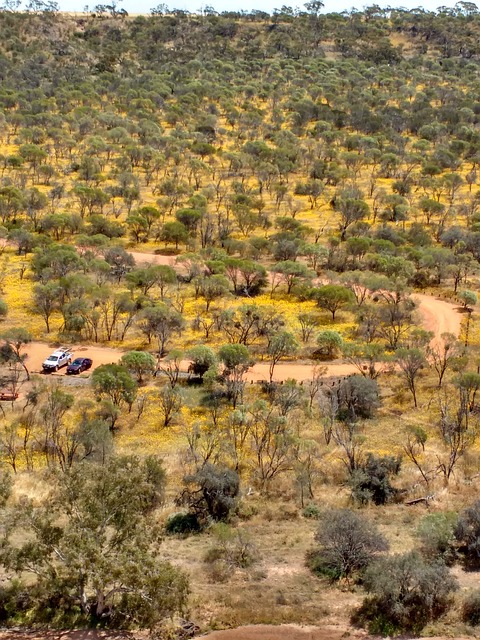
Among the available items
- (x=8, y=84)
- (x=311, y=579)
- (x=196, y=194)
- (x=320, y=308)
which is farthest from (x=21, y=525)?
(x=8, y=84)

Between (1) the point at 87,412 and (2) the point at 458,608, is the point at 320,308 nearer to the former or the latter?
(1) the point at 87,412

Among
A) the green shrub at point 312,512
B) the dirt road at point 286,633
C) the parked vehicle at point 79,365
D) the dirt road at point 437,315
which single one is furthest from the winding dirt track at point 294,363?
the dirt road at point 286,633

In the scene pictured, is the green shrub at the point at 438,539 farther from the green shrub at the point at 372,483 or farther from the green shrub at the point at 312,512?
the green shrub at the point at 312,512

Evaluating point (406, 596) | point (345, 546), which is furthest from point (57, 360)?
point (406, 596)

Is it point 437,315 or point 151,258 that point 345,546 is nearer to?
point 437,315

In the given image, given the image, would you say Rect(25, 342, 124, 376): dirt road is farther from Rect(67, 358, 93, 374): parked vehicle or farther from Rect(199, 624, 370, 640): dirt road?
Rect(199, 624, 370, 640): dirt road

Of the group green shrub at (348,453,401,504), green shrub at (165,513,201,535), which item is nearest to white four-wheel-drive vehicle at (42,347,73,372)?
green shrub at (165,513,201,535)
